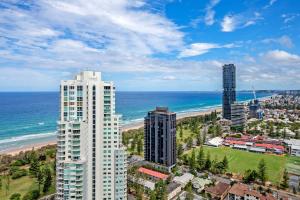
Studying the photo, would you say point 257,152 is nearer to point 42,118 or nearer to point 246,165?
point 246,165

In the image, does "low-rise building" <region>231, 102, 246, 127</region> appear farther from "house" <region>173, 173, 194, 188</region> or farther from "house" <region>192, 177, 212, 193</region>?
"house" <region>192, 177, 212, 193</region>

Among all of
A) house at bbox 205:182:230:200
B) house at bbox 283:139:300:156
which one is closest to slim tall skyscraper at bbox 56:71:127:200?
house at bbox 205:182:230:200

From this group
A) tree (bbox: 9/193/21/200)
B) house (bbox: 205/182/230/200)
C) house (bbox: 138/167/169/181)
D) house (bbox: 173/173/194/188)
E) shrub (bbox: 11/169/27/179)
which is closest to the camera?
tree (bbox: 9/193/21/200)

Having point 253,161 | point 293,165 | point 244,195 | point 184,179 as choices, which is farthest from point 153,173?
point 293,165

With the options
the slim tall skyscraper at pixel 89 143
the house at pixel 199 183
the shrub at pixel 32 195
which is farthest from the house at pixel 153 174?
the shrub at pixel 32 195

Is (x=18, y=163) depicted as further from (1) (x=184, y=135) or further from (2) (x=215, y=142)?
(2) (x=215, y=142)

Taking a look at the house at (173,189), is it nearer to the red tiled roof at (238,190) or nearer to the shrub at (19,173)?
the red tiled roof at (238,190)

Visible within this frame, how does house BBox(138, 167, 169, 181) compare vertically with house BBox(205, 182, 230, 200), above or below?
above
